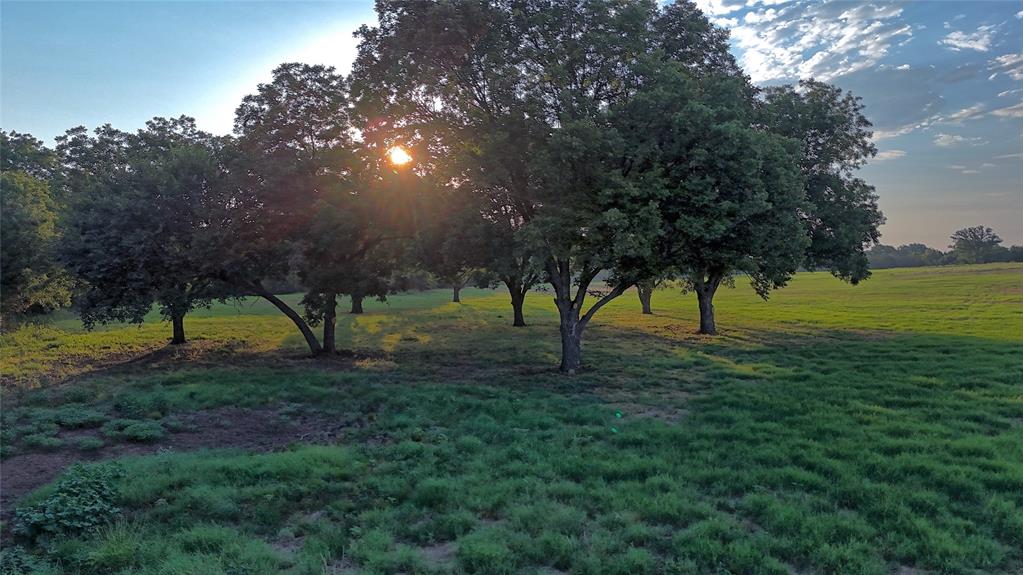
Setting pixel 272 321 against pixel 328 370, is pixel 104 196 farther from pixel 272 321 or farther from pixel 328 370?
pixel 272 321

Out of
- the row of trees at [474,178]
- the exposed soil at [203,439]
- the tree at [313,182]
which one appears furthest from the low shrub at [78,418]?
the tree at [313,182]

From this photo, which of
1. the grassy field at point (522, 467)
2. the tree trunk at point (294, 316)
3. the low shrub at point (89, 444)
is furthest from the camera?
the tree trunk at point (294, 316)

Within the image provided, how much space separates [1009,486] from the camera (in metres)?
7.97

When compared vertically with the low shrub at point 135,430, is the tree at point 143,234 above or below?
above

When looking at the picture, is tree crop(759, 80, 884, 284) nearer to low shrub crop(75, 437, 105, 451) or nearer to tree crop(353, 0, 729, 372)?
tree crop(353, 0, 729, 372)

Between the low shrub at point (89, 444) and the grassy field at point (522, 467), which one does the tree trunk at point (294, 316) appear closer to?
the grassy field at point (522, 467)

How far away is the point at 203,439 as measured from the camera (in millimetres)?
11641

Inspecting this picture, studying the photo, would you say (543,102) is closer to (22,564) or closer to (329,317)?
(329,317)

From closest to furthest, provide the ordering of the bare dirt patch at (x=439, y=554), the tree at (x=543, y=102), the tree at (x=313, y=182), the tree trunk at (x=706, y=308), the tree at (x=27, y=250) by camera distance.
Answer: the bare dirt patch at (x=439, y=554) → the tree at (x=543, y=102) → the tree at (x=313, y=182) → the tree at (x=27, y=250) → the tree trunk at (x=706, y=308)

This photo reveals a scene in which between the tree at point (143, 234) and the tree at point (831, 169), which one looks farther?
the tree at point (831, 169)

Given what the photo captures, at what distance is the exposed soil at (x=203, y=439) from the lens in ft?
29.1

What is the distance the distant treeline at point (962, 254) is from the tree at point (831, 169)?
109602 millimetres

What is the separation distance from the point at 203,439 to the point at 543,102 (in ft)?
45.0

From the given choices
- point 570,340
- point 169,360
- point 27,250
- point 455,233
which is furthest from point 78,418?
point 27,250
